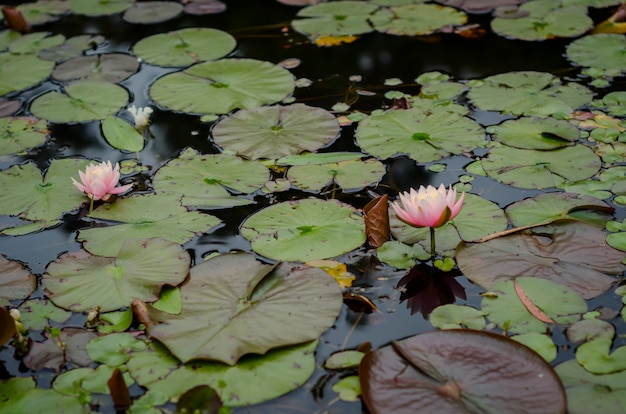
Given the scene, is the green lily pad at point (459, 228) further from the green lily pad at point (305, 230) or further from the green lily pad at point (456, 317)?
the green lily pad at point (456, 317)

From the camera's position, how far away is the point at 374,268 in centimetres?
245

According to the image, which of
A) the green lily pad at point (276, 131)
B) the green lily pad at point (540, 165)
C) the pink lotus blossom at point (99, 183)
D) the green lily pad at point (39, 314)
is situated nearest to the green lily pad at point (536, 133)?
the green lily pad at point (540, 165)

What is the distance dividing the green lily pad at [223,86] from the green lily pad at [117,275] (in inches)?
48.1

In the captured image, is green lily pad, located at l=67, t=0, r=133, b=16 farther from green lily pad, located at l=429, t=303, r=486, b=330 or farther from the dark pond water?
green lily pad, located at l=429, t=303, r=486, b=330

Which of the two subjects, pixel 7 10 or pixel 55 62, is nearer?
pixel 55 62

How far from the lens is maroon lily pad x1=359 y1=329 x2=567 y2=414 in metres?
1.82


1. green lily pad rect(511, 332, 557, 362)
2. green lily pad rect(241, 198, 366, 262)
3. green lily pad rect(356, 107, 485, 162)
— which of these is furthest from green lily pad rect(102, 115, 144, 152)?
green lily pad rect(511, 332, 557, 362)

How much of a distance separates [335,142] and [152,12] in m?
2.27

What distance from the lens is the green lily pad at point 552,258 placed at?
7.57 feet

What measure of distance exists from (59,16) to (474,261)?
3.79 metres

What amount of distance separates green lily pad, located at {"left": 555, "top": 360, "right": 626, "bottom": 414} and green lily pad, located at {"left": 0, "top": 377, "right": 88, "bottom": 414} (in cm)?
135

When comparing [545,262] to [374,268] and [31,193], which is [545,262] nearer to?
[374,268]

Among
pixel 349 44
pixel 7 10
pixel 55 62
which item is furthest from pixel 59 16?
pixel 349 44

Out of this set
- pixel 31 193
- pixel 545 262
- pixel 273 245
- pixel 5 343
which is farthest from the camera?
pixel 31 193
